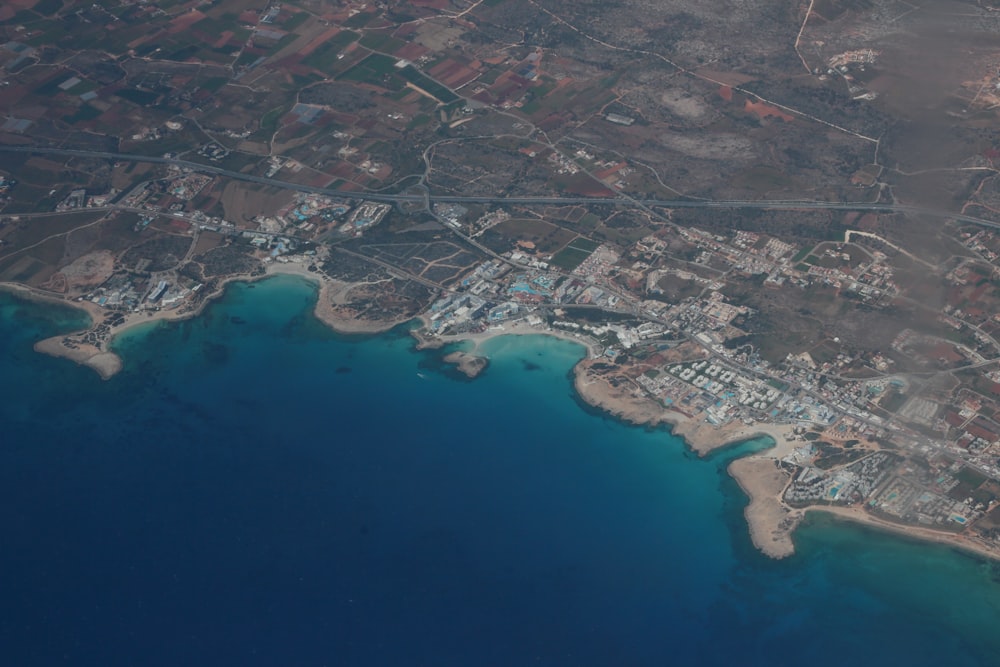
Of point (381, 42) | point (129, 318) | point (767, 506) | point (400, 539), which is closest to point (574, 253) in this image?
point (767, 506)

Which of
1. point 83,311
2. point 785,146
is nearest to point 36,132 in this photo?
point 83,311

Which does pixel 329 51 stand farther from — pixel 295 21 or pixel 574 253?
pixel 574 253

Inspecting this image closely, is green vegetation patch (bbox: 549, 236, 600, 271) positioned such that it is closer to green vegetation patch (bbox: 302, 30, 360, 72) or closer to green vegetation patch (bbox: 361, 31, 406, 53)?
green vegetation patch (bbox: 361, 31, 406, 53)

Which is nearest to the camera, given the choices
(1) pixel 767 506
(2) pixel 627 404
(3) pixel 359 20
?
(1) pixel 767 506

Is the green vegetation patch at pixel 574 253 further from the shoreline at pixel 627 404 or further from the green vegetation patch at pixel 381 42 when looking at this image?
the green vegetation patch at pixel 381 42

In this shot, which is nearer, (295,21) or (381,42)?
(381,42)

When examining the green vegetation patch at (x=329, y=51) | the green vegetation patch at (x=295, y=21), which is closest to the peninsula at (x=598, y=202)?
the green vegetation patch at (x=295, y=21)

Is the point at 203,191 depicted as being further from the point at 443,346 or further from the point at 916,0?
the point at 916,0
